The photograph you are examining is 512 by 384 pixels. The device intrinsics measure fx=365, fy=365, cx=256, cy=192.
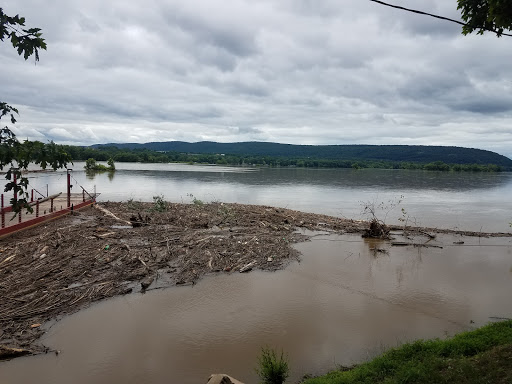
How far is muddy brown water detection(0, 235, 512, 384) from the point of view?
688 cm

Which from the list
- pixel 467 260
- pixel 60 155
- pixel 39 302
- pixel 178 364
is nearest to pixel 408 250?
pixel 467 260

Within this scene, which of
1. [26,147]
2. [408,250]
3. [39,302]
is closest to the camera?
[26,147]

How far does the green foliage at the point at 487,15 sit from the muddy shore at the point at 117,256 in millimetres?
9065

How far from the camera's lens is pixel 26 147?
2812mm

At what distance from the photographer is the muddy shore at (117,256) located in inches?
335

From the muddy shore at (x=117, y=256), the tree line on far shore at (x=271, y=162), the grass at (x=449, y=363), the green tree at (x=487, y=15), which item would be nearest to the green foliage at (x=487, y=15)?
the green tree at (x=487, y=15)

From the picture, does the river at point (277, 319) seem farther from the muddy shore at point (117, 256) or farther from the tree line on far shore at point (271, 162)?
the tree line on far shore at point (271, 162)

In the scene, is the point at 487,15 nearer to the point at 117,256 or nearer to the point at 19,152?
the point at 19,152

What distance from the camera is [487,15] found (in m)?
5.95

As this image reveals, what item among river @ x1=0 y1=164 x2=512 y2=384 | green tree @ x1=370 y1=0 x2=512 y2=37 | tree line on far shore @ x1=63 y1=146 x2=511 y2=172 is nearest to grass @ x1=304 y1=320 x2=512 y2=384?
river @ x1=0 y1=164 x2=512 y2=384

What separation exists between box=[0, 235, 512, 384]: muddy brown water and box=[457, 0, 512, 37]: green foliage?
6.25m

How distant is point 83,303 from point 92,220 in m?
10.1

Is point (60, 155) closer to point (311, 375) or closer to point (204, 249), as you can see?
point (311, 375)

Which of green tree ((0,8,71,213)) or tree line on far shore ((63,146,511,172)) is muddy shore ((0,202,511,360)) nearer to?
green tree ((0,8,71,213))
